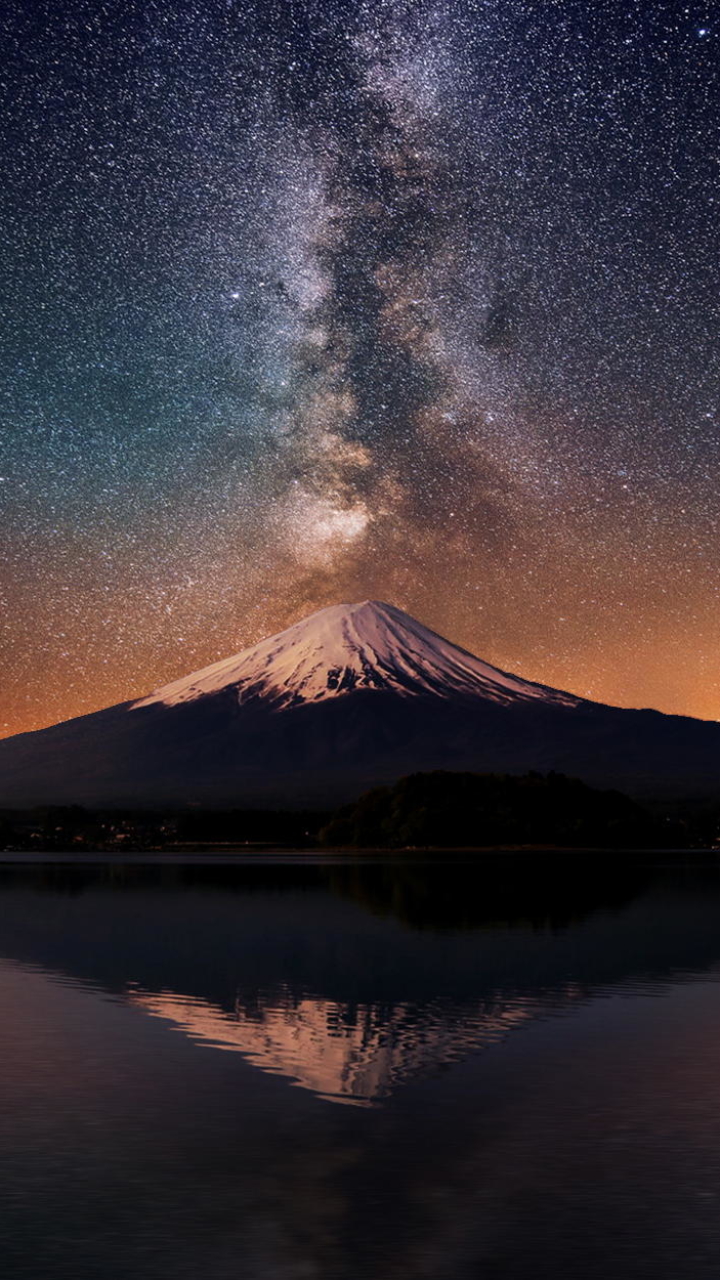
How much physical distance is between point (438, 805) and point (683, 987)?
13338 centimetres

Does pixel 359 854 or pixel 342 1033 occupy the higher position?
pixel 359 854

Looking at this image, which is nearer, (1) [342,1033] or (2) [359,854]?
(1) [342,1033]

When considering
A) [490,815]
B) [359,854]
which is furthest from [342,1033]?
[359,854]

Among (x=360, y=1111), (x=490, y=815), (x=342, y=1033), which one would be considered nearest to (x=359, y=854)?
(x=490, y=815)

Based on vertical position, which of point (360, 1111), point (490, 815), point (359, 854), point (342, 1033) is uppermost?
point (490, 815)

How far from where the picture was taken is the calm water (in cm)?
1086

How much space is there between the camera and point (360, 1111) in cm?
1579

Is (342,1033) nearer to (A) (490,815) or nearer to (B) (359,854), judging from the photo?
(A) (490,815)

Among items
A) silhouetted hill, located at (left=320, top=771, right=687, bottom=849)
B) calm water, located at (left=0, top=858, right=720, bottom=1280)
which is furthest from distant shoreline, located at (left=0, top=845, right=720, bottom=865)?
calm water, located at (left=0, top=858, right=720, bottom=1280)

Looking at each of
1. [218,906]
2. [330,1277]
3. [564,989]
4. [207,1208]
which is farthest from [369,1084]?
[218,906]

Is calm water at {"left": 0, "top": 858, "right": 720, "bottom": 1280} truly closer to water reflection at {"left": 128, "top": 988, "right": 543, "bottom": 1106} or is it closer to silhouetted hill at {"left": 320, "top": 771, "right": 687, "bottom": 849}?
water reflection at {"left": 128, "top": 988, "right": 543, "bottom": 1106}

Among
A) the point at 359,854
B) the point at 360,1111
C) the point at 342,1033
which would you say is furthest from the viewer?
the point at 359,854

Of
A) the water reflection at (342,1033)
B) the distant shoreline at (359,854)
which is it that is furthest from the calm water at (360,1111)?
the distant shoreline at (359,854)

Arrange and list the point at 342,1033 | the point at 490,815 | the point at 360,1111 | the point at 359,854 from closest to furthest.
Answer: the point at 360,1111 < the point at 342,1033 < the point at 490,815 < the point at 359,854
